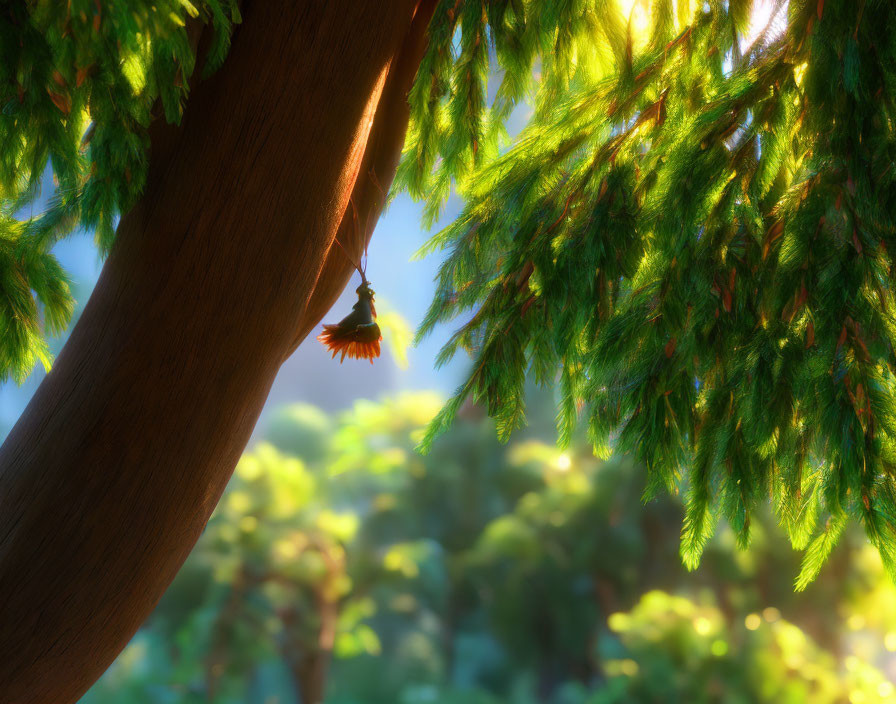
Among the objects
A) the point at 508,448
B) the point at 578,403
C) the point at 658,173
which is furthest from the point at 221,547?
the point at 658,173

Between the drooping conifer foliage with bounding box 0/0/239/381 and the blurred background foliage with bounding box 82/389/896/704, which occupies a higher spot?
the blurred background foliage with bounding box 82/389/896/704

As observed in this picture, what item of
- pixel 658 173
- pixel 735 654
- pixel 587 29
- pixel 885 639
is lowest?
pixel 658 173

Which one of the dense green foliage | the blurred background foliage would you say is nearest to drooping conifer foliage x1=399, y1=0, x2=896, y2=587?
the dense green foliage

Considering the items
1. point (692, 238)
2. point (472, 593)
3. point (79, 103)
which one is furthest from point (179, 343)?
point (472, 593)

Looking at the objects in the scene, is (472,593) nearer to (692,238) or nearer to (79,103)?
(692,238)

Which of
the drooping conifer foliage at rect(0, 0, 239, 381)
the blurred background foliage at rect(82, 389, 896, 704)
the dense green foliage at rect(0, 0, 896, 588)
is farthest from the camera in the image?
the blurred background foliage at rect(82, 389, 896, 704)

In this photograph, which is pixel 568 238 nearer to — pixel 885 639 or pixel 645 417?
pixel 645 417

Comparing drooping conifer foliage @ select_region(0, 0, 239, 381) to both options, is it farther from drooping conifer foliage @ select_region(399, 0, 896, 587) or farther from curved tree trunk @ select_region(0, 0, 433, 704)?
drooping conifer foliage @ select_region(399, 0, 896, 587)

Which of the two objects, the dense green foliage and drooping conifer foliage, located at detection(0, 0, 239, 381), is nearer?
drooping conifer foliage, located at detection(0, 0, 239, 381)
